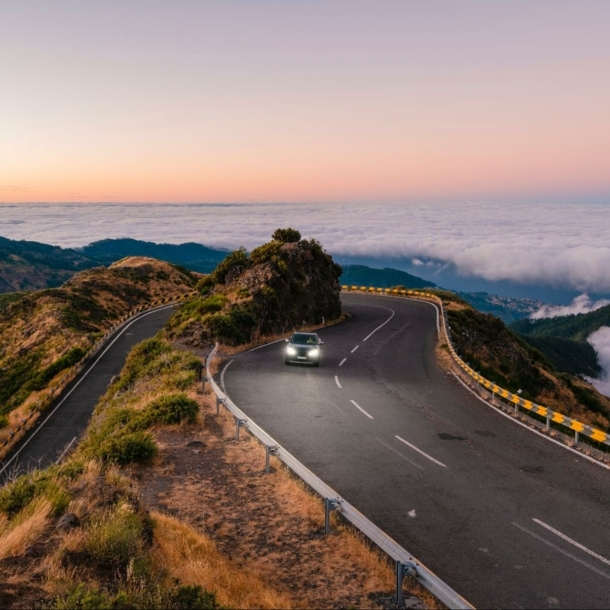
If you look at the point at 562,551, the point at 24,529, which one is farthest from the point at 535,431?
the point at 24,529

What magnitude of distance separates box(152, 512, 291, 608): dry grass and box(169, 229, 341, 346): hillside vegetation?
72.0 ft

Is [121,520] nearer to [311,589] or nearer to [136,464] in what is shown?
[311,589]

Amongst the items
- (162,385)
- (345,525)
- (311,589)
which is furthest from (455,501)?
(162,385)

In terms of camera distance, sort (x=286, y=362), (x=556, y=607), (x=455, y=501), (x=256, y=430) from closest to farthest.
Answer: (x=556, y=607), (x=455, y=501), (x=256, y=430), (x=286, y=362)

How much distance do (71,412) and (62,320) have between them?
34038 mm

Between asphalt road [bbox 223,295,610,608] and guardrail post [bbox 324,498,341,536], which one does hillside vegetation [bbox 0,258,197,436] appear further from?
guardrail post [bbox 324,498,341,536]

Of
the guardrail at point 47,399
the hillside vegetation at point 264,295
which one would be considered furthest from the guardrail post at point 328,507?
the guardrail at point 47,399

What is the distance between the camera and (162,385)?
62.8 ft

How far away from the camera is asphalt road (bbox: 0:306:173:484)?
97.5 ft

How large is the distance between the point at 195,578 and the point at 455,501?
217 inches

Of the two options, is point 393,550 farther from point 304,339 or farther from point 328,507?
point 304,339

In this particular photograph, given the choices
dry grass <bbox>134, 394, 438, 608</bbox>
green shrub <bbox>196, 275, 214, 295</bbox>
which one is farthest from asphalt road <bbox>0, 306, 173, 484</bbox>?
dry grass <bbox>134, 394, 438, 608</bbox>

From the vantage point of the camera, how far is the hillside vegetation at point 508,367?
36.5 meters

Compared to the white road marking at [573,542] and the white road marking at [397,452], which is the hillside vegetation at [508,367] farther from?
the white road marking at [573,542]
